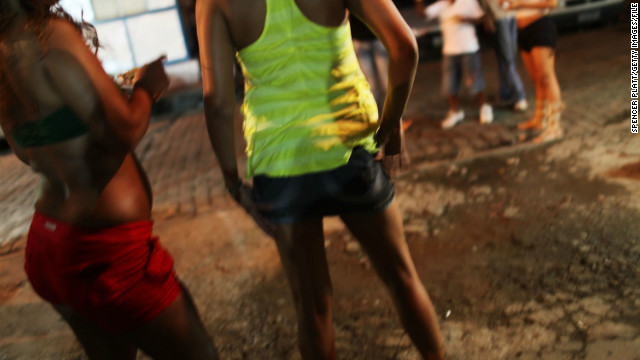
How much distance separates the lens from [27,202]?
227 inches

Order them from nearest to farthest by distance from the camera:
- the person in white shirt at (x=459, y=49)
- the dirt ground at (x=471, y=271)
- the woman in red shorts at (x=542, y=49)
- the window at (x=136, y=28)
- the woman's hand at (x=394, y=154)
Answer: the woman's hand at (x=394, y=154) → the dirt ground at (x=471, y=271) → the woman in red shorts at (x=542, y=49) → the person in white shirt at (x=459, y=49) → the window at (x=136, y=28)

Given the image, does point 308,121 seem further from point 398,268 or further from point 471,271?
point 471,271

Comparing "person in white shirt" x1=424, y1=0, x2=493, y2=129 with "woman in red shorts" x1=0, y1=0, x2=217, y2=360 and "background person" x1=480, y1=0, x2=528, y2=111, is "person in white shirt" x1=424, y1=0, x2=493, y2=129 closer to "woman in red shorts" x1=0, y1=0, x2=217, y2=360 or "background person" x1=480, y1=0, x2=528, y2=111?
"background person" x1=480, y1=0, x2=528, y2=111

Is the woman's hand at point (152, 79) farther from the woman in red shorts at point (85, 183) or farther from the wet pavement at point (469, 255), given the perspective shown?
the wet pavement at point (469, 255)

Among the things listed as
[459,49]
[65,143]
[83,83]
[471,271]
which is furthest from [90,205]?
[459,49]

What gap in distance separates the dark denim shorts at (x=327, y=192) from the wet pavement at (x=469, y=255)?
1.14 m

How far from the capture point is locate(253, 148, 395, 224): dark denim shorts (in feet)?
5.90

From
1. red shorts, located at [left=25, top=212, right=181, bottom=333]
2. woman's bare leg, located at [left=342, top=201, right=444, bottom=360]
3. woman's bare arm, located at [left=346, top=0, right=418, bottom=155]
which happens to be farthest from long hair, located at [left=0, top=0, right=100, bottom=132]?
woman's bare leg, located at [left=342, top=201, right=444, bottom=360]

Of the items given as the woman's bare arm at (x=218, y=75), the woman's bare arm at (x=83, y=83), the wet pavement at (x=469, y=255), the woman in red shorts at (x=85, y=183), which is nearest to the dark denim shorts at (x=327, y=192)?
the woman's bare arm at (x=218, y=75)

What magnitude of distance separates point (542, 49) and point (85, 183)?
4.53 metres

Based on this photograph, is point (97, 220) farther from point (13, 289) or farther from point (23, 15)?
point (13, 289)

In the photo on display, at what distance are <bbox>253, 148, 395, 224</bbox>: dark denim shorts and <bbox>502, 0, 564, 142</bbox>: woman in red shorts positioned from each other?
12.0 ft

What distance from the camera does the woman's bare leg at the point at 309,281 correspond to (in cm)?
193

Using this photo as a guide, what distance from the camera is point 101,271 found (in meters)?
1.59
